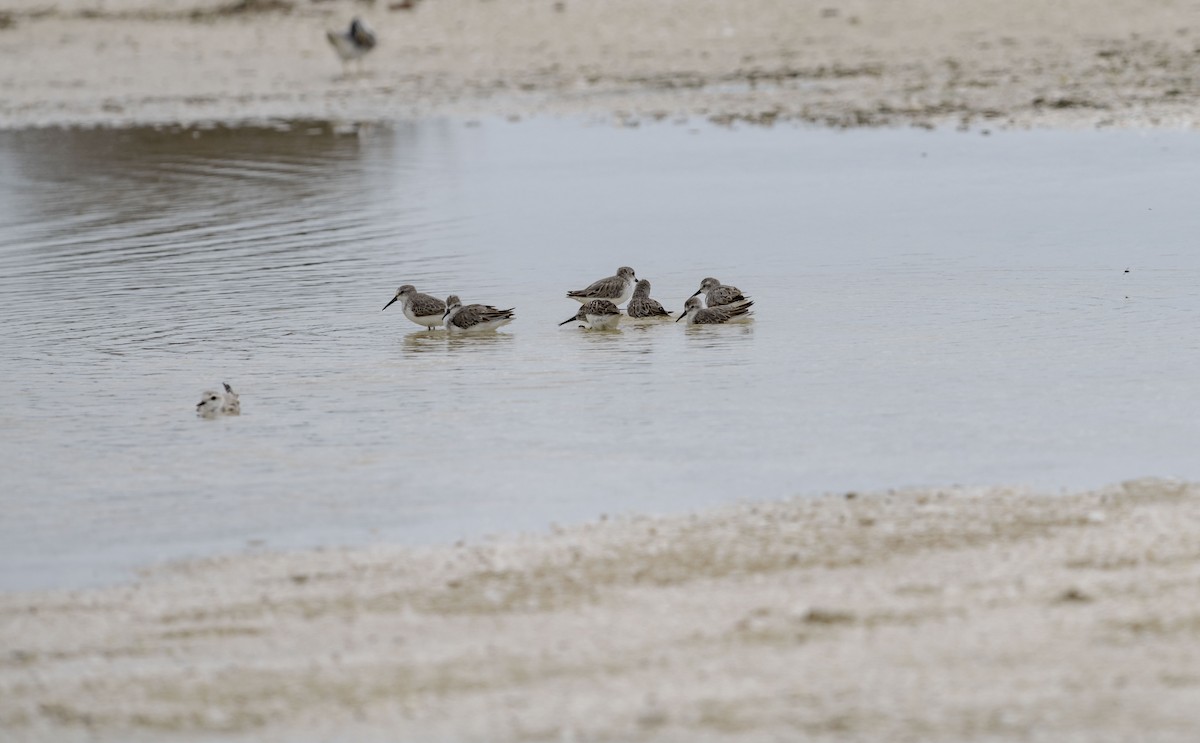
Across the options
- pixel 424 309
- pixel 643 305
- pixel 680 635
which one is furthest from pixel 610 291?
pixel 680 635

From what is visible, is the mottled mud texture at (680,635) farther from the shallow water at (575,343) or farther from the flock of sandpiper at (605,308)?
the flock of sandpiper at (605,308)

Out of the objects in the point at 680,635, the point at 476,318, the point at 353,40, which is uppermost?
the point at 353,40

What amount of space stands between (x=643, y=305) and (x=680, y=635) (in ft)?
21.9

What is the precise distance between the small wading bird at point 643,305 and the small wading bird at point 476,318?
0.93 meters

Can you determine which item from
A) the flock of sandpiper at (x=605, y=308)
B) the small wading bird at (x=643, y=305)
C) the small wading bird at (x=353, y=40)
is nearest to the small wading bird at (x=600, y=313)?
the flock of sandpiper at (x=605, y=308)

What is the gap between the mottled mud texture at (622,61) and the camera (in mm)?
23781

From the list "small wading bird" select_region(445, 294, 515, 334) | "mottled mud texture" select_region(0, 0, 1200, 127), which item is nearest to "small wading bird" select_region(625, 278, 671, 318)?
"small wading bird" select_region(445, 294, 515, 334)

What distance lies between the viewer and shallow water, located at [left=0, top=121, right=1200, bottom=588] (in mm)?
8250

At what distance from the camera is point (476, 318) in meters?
12.2

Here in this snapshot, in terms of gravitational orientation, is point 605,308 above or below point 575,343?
above

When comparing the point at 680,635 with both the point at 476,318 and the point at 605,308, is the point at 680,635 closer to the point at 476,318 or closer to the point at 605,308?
the point at 605,308

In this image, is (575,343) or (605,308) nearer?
(575,343)

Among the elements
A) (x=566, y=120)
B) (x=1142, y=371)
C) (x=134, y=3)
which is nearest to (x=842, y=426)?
(x=1142, y=371)

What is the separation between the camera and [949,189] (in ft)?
58.0
